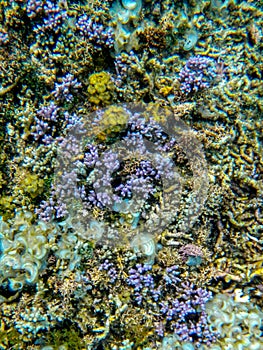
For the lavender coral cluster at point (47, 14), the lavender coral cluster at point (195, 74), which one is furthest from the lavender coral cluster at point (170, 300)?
the lavender coral cluster at point (47, 14)

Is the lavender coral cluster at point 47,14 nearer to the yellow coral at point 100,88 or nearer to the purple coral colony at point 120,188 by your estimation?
the purple coral colony at point 120,188

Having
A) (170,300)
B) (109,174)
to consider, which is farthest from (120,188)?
(170,300)

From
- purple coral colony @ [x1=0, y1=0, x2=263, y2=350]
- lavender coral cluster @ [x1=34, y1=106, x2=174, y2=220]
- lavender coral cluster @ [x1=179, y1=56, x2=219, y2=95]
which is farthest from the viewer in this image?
lavender coral cluster @ [x1=179, y1=56, x2=219, y2=95]

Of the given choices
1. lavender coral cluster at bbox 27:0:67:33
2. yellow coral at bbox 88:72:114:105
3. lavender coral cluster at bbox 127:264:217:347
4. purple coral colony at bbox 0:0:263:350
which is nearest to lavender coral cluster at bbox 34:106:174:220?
purple coral colony at bbox 0:0:263:350

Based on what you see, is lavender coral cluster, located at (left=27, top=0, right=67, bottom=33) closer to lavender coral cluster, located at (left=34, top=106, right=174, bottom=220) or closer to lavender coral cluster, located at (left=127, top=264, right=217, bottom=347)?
lavender coral cluster, located at (left=34, top=106, right=174, bottom=220)

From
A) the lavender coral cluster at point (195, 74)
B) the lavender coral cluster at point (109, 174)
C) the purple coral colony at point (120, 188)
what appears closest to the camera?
the purple coral colony at point (120, 188)

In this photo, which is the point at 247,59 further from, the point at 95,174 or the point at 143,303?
the point at 143,303
